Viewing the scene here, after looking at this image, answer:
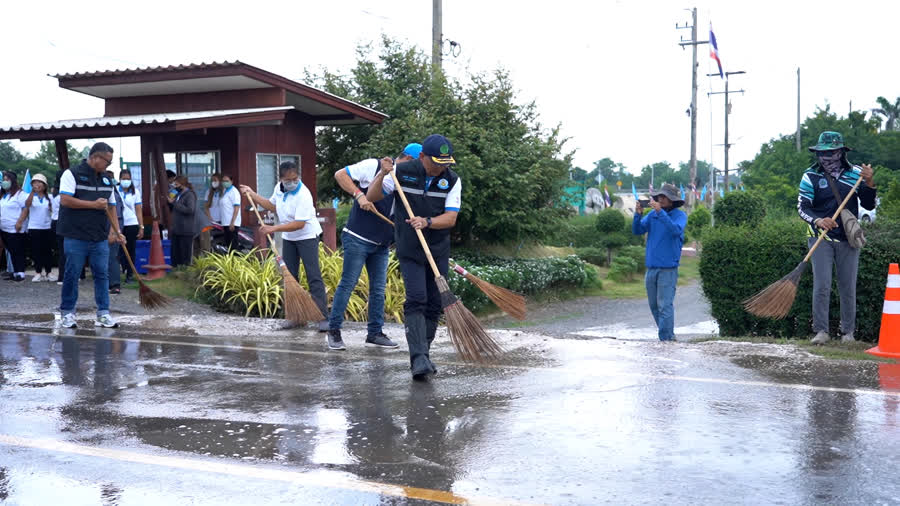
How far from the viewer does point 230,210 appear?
15.9 meters

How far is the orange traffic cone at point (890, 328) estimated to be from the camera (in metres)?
7.89

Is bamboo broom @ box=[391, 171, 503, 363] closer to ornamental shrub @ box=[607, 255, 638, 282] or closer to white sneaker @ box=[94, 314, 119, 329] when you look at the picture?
white sneaker @ box=[94, 314, 119, 329]

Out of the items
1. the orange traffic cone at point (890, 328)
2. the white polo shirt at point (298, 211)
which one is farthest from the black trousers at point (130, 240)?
the orange traffic cone at point (890, 328)

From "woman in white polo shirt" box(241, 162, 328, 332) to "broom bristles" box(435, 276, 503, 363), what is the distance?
2855 mm

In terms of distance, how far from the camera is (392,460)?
16.0 feet

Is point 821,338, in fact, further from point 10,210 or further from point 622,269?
point 622,269

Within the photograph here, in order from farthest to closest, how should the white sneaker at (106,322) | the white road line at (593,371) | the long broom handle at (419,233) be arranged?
1. the white sneaker at (106,322)
2. the long broom handle at (419,233)
3. the white road line at (593,371)

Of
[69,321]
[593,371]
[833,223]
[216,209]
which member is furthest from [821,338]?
[216,209]

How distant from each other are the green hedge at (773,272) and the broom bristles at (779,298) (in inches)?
27.1

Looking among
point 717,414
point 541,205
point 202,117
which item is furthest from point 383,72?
point 717,414

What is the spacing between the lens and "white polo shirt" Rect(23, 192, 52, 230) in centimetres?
1507

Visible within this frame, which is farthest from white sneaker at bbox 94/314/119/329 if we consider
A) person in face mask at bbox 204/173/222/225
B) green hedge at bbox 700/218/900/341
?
green hedge at bbox 700/218/900/341

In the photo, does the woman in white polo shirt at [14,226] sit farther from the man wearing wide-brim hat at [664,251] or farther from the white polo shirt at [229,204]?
the man wearing wide-brim hat at [664,251]

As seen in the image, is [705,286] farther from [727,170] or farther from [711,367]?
[727,170]
